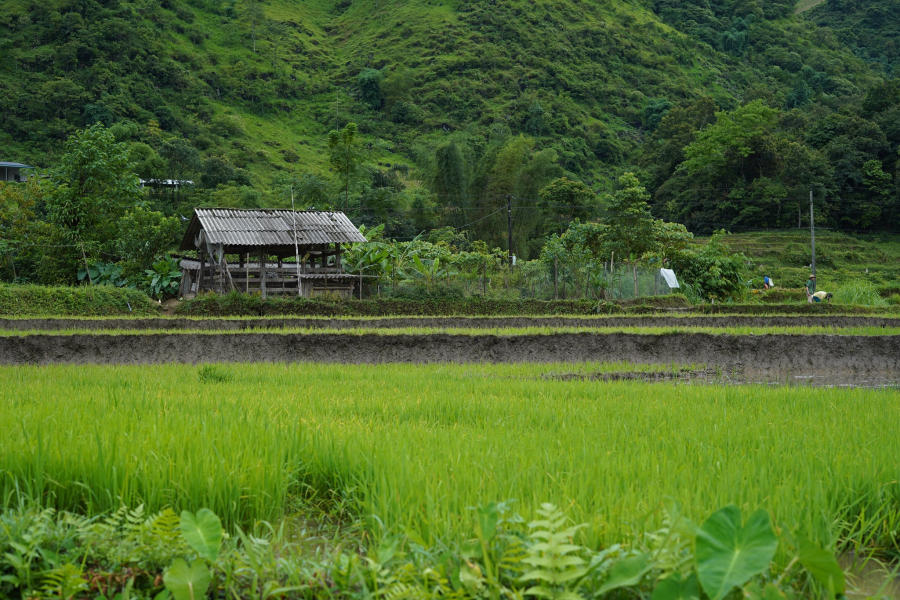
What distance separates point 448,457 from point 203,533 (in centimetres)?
121

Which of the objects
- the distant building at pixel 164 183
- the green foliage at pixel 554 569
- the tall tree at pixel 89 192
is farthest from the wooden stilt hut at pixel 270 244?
the green foliage at pixel 554 569

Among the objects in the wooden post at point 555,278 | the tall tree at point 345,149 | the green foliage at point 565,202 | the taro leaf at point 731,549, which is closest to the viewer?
the taro leaf at point 731,549

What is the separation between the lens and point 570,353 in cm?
1036

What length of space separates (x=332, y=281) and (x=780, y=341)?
16.4 m

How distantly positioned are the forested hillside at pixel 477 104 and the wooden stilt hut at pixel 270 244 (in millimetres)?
8385

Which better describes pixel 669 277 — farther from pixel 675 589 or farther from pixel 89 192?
pixel 675 589

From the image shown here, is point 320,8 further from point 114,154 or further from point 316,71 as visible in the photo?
point 114,154

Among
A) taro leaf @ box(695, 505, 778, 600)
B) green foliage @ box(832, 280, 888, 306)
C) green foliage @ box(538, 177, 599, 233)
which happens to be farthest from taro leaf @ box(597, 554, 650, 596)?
green foliage @ box(538, 177, 599, 233)

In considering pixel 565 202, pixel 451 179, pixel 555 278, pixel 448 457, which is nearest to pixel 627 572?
pixel 448 457

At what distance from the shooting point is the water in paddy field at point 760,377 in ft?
25.6

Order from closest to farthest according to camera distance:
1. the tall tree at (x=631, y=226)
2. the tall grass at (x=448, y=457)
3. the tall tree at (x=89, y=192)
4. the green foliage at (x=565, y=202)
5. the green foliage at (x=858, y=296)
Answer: the tall grass at (x=448, y=457) → the green foliage at (x=858, y=296) → the tall tree at (x=89, y=192) → the tall tree at (x=631, y=226) → the green foliage at (x=565, y=202)

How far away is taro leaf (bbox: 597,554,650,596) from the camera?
1.42 metres

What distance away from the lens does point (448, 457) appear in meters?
2.67

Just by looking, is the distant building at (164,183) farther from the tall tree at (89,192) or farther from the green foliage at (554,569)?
the green foliage at (554,569)
